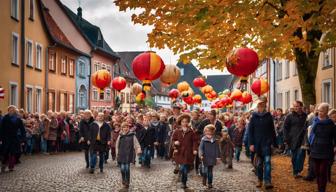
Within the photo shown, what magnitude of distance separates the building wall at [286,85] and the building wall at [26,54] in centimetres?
1562

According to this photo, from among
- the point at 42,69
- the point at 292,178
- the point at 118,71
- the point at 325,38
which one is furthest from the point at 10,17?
the point at 118,71

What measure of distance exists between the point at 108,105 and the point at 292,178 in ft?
138

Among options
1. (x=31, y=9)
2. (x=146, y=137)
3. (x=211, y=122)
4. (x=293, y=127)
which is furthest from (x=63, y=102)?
(x=293, y=127)

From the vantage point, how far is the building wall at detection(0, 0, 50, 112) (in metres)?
25.9

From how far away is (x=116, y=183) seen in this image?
12.7 m

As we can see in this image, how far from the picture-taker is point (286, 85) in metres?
37.6

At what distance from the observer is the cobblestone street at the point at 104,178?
1182cm

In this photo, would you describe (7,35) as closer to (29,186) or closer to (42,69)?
(42,69)

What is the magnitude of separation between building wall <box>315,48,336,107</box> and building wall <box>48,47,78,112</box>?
53.5 feet

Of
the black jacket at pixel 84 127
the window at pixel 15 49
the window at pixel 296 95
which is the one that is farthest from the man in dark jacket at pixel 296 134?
the window at pixel 296 95

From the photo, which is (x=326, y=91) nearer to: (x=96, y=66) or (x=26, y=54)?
(x=26, y=54)

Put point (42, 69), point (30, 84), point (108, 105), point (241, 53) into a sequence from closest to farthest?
point (241, 53), point (30, 84), point (42, 69), point (108, 105)

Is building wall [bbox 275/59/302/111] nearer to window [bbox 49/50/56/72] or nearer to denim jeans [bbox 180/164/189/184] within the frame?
window [bbox 49/50/56/72]

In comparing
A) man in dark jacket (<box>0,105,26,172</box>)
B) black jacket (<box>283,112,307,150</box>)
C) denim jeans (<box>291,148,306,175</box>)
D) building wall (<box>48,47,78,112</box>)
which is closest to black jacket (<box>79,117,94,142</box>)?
man in dark jacket (<box>0,105,26,172</box>)
